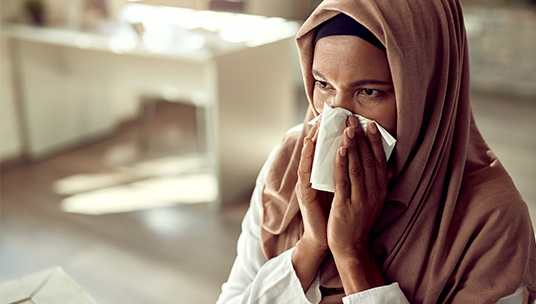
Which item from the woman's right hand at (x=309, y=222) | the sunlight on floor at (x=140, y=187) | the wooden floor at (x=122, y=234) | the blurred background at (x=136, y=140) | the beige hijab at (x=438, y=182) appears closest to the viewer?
the beige hijab at (x=438, y=182)

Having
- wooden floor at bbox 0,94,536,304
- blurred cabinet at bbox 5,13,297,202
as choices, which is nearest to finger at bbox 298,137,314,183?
wooden floor at bbox 0,94,536,304

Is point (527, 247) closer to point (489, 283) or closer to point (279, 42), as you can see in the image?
point (489, 283)

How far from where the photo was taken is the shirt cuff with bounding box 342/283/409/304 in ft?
2.96

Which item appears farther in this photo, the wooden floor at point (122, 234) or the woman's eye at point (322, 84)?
the wooden floor at point (122, 234)

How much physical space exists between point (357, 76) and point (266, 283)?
438mm

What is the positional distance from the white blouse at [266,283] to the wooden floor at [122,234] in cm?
102

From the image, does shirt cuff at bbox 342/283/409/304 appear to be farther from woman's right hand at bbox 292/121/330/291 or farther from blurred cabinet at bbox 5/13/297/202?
blurred cabinet at bbox 5/13/297/202

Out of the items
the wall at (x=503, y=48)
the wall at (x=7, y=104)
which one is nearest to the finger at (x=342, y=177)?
the wall at (x=7, y=104)

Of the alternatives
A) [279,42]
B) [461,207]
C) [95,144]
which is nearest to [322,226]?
[461,207]

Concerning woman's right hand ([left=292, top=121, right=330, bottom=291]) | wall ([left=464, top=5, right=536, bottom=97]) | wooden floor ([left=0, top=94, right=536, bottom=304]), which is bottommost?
wooden floor ([left=0, top=94, right=536, bottom=304])

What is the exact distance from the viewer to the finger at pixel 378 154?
0.85 metres

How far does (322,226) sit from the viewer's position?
97 cm

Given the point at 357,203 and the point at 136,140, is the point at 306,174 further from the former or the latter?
the point at 136,140

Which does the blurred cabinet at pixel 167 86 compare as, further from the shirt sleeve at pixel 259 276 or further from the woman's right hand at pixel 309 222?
the woman's right hand at pixel 309 222
